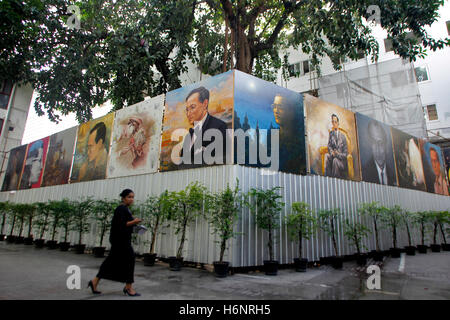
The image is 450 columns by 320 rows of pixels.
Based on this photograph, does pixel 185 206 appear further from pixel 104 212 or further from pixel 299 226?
pixel 104 212

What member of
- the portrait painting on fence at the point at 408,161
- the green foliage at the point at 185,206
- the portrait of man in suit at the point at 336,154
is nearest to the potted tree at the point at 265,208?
the green foliage at the point at 185,206

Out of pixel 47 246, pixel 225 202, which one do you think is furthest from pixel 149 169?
pixel 47 246

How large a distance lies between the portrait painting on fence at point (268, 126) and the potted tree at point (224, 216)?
3.42ft

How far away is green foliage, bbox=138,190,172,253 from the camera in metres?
7.53

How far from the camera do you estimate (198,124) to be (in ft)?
27.2

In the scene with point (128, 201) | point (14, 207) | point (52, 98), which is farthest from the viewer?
point (52, 98)

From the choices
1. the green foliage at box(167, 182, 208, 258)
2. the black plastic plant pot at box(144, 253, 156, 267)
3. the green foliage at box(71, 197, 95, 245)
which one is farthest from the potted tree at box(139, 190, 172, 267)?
the green foliage at box(71, 197, 95, 245)

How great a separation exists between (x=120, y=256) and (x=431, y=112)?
24.1m

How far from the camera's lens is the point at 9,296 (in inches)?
159

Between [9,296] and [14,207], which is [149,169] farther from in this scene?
[14,207]

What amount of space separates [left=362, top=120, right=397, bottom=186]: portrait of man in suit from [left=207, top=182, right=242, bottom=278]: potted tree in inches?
275

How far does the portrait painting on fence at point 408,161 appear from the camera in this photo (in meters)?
13.7

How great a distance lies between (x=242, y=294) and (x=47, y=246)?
36.2 ft

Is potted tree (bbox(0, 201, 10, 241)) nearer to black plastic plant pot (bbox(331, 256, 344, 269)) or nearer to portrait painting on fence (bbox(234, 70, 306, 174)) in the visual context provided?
portrait painting on fence (bbox(234, 70, 306, 174))
